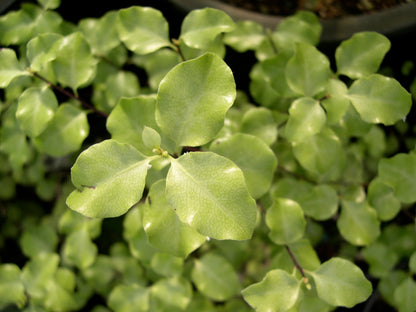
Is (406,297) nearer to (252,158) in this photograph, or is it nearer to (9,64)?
(252,158)

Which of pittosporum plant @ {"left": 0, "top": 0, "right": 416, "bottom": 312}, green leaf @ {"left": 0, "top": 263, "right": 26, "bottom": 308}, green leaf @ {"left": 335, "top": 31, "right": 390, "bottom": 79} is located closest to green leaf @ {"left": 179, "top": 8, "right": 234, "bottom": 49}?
pittosporum plant @ {"left": 0, "top": 0, "right": 416, "bottom": 312}

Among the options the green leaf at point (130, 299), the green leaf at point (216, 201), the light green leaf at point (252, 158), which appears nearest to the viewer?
the green leaf at point (216, 201)

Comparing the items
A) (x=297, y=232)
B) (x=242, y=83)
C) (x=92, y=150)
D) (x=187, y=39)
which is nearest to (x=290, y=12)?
(x=242, y=83)

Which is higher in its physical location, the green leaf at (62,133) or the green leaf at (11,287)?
the green leaf at (62,133)

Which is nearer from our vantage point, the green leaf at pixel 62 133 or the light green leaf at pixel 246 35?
the green leaf at pixel 62 133

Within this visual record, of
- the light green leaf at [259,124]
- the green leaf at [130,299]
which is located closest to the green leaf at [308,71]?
the light green leaf at [259,124]

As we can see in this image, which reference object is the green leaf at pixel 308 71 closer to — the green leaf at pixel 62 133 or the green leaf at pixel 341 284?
the green leaf at pixel 341 284

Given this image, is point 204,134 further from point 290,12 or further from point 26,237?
point 26,237

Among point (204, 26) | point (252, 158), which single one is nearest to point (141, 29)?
point (204, 26)
